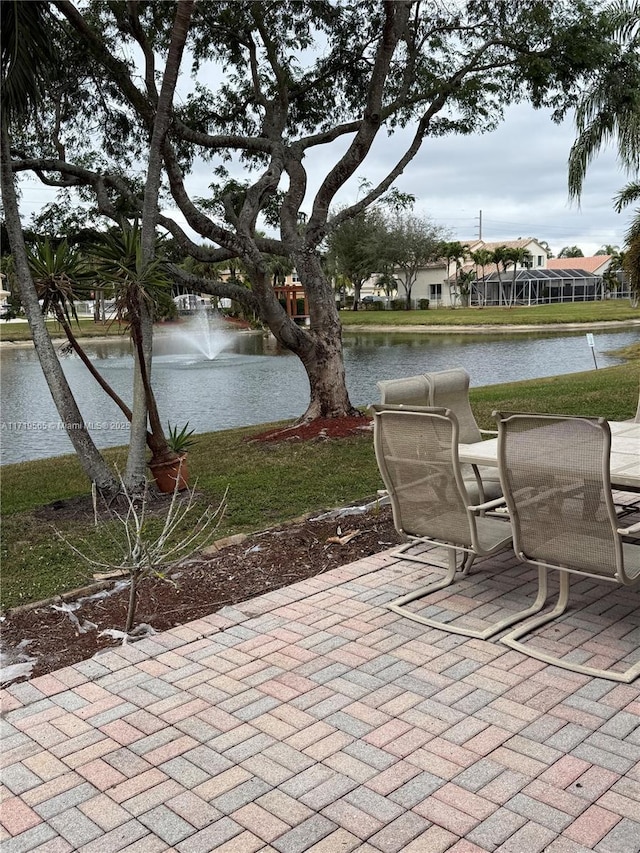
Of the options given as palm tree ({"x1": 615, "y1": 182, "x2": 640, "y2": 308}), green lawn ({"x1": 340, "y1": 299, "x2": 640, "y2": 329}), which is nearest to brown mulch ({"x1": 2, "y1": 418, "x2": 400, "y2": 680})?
palm tree ({"x1": 615, "y1": 182, "x2": 640, "y2": 308})

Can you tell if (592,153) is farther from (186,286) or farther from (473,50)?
(186,286)

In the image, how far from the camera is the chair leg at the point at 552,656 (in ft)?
10.8

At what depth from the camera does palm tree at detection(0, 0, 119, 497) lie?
5746mm

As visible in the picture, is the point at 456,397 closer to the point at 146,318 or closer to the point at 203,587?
the point at 203,587

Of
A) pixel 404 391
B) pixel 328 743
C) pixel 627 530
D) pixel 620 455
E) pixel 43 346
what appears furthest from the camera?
pixel 43 346

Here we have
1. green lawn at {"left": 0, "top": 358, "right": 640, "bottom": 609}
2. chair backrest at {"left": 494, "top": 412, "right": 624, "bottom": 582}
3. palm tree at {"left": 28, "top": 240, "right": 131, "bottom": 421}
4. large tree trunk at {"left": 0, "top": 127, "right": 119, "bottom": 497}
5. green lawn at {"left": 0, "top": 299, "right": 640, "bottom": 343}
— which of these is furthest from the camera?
green lawn at {"left": 0, "top": 299, "right": 640, "bottom": 343}

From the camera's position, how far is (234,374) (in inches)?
987

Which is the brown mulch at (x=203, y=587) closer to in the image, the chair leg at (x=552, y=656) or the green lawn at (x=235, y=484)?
the green lawn at (x=235, y=484)

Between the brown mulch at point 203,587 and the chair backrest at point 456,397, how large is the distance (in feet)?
2.88

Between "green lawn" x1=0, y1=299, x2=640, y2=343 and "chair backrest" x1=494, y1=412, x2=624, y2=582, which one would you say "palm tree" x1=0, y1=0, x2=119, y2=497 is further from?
"green lawn" x1=0, y1=299, x2=640, y2=343

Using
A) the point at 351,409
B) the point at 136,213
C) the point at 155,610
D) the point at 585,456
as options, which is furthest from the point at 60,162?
the point at 585,456

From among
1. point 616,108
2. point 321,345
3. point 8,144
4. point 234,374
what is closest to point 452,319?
point 234,374

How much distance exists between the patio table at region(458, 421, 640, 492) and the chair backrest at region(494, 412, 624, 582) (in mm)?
409

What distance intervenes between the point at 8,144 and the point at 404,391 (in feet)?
13.1
